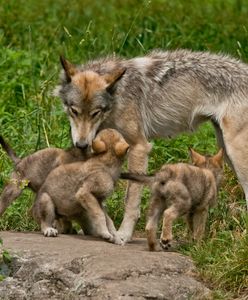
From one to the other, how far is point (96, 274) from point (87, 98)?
7.61ft

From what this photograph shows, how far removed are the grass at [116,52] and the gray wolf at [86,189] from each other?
0.82m

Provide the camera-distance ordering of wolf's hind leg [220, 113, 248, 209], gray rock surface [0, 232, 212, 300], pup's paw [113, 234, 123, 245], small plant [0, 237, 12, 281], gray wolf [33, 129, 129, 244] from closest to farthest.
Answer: gray rock surface [0, 232, 212, 300] < small plant [0, 237, 12, 281] < gray wolf [33, 129, 129, 244] < pup's paw [113, 234, 123, 245] < wolf's hind leg [220, 113, 248, 209]

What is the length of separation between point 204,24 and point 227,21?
460mm

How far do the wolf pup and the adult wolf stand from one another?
27.4 inches

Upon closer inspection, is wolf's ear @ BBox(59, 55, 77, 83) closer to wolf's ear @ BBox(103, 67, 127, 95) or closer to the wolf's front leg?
wolf's ear @ BBox(103, 67, 127, 95)

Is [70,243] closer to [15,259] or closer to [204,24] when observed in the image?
[15,259]

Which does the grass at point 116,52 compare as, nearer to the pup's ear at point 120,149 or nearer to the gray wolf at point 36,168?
the gray wolf at point 36,168

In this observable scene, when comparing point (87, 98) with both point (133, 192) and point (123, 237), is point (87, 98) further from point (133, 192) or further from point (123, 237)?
point (123, 237)

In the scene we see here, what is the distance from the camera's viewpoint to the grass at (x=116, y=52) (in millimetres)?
9859

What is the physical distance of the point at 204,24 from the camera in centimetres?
1606

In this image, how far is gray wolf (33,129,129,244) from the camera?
997cm

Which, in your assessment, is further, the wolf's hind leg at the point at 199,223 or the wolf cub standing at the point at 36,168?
the wolf cub standing at the point at 36,168

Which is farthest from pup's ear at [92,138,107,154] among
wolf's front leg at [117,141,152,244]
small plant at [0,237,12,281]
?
small plant at [0,237,12,281]

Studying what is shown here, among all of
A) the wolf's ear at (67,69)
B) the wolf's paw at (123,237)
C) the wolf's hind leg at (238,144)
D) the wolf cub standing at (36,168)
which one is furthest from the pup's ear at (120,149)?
the wolf's hind leg at (238,144)
